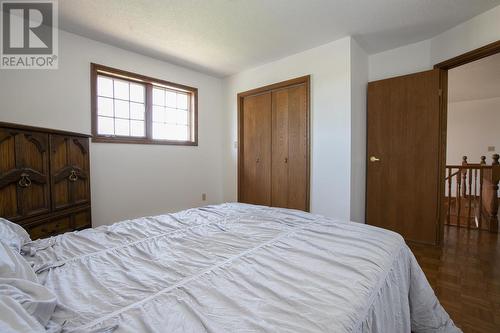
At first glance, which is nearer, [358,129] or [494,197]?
[358,129]

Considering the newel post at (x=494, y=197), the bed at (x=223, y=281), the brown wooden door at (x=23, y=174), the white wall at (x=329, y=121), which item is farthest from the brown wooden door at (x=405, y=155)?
the brown wooden door at (x=23, y=174)

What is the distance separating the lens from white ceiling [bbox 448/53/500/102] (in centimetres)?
363

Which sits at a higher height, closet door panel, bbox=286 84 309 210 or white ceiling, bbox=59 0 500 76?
white ceiling, bbox=59 0 500 76

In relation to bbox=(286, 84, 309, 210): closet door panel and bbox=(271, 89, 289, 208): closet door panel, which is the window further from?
bbox=(286, 84, 309, 210): closet door panel

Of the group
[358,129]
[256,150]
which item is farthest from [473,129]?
[256,150]

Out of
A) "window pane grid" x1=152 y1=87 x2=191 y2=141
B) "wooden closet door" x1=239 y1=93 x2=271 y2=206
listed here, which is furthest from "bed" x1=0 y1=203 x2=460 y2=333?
"window pane grid" x1=152 y1=87 x2=191 y2=141

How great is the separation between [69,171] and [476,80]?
20.7 ft

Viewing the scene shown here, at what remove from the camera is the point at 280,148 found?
3508 millimetres

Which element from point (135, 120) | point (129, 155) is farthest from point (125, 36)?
point (129, 155)

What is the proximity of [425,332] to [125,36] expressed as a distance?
143 inches

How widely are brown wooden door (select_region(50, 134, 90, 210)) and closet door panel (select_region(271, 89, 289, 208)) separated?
2.33m

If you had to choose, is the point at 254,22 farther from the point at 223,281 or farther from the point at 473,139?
the point at 473,139

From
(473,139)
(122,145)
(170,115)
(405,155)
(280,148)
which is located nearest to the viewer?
(405,155)

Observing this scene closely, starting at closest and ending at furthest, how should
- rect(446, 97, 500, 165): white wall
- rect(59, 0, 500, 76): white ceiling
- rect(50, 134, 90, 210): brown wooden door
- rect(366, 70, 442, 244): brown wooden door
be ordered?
rect(50, 134, 90, 210): brown wooden door
rect(59, 0, 500, 76): white ceiling
rect(366, 70, 442, 244): brown wooden door
rect(446, 97, 500, 165): white wall
